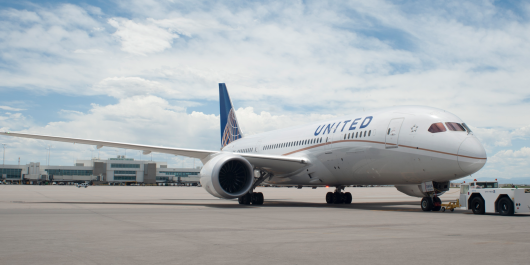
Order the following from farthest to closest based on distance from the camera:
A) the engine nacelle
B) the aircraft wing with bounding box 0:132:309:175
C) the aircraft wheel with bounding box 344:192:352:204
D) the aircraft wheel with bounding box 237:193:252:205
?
1. the aircraft wheel with bounding box 344:192:352:204
2. the aircraft wheel with bounding box 237:193:252:205
3. the aircraft wing with bounding box 0:132:309:175
4. the engine nacelle

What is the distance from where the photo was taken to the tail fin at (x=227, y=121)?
30.9 m

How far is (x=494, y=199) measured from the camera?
13500 mm

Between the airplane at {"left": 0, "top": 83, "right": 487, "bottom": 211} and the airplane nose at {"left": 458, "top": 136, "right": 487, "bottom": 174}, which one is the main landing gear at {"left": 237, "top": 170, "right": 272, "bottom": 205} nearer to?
the airplane at {"left": 0, "top": 83, "right": 487, "bottom": 211}

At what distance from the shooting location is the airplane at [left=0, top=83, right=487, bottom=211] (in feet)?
46.2

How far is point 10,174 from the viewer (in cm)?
11056

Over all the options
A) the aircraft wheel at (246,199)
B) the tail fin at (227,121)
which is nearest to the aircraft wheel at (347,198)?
the aircraft wheel at (246,199)

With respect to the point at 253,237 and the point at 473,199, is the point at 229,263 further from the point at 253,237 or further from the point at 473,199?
the point at 473,199

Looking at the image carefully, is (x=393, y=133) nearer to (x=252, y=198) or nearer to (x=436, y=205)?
(x=436, y=205)

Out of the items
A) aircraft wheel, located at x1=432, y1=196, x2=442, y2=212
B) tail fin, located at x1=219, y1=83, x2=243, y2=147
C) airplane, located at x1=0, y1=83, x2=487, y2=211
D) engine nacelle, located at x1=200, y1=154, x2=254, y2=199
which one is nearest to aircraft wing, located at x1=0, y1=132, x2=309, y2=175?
airplane, located at x1=0, y1=83, x2=487, y2=211

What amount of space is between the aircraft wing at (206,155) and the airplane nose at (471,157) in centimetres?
747

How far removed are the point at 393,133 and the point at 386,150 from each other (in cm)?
67

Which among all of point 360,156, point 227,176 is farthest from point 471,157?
point 227,176

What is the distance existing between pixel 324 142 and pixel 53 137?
13.0 meters

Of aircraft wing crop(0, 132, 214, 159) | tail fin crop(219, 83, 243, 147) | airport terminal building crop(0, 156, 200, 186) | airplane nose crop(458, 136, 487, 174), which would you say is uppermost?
tail fin crop(219, 83, 243, 147)
